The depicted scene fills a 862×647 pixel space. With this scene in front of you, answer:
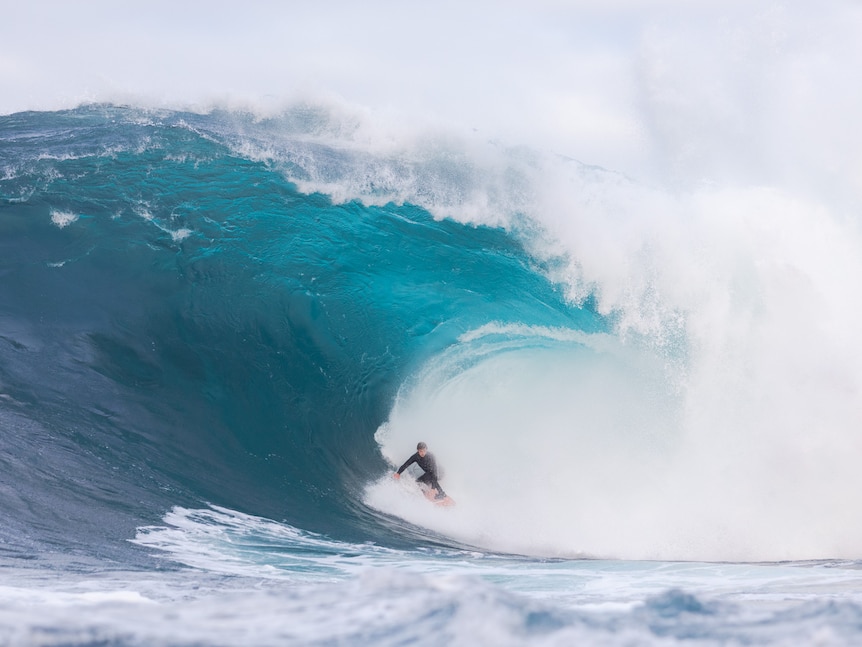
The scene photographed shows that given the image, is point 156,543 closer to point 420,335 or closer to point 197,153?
point 420,335

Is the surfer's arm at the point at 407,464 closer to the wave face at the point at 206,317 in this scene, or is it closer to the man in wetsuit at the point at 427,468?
the man in wetsuit at the point at 427,468

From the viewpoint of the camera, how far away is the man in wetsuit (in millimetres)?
8898

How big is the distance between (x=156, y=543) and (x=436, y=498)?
401cm

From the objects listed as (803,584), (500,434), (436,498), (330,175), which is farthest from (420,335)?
(803,584)

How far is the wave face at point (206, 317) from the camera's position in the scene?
24.6ft

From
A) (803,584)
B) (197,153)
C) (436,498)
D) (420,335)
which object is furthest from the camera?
(197,153)

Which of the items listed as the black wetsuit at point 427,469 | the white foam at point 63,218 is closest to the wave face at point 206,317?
the white foam at point 63,218

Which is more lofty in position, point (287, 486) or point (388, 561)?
point (287, 486)

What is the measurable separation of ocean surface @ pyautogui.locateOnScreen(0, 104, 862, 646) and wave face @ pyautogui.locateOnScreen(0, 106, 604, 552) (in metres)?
0.05

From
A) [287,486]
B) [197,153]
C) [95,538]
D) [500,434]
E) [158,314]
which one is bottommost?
[95,538]

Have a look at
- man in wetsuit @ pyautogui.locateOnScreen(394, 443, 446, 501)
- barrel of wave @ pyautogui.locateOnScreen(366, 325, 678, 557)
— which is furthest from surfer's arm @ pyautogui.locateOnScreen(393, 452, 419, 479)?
Result: barrel of wave @ pyautogui.locateOnScreen(366, 325, 678, 557)

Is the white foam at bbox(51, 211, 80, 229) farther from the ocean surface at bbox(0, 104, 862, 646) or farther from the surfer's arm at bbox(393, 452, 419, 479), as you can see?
the surfer's arm at bbox(393, 452, 419, 479)

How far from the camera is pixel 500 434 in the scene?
33.8 ft

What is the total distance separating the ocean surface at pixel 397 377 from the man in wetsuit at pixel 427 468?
241 mm
